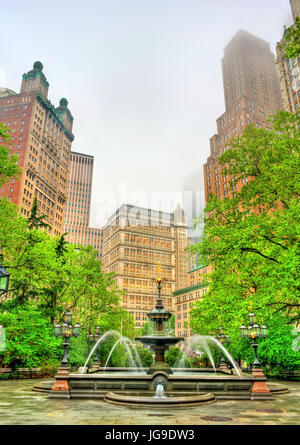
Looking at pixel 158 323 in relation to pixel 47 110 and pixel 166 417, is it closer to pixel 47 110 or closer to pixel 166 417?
pixel 166 417

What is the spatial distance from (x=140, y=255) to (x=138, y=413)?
133 meters

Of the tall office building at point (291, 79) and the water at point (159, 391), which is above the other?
the tall office building at point (291, 79)

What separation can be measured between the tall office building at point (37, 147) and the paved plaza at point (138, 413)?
97719 mm

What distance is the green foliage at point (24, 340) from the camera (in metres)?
24.2

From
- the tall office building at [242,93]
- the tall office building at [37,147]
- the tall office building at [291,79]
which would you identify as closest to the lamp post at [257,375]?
the tall office building at [242,93]

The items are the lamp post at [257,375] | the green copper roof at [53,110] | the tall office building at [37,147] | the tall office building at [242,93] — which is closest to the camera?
the lamp post at [257,375]

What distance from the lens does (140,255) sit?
143625mm

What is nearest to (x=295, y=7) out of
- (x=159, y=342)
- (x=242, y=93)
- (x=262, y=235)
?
(x=242, y=93)

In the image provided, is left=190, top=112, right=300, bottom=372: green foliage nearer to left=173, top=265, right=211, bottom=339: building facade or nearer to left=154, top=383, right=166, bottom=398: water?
left=154, top=383, right=166, bottom=398: water

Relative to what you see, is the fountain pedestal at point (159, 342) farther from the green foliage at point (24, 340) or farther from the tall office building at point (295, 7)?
the tall office building at point (295, 7)

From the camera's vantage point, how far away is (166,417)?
1041 centimetres

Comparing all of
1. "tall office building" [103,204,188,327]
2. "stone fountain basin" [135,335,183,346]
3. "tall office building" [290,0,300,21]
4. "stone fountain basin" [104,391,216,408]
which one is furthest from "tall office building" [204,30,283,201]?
"stone fountain basin" [104,391,216,408]

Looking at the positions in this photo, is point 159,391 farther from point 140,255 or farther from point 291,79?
point 140,255

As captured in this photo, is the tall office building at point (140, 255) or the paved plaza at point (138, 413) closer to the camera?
the paved plaza at point (138, 413)
